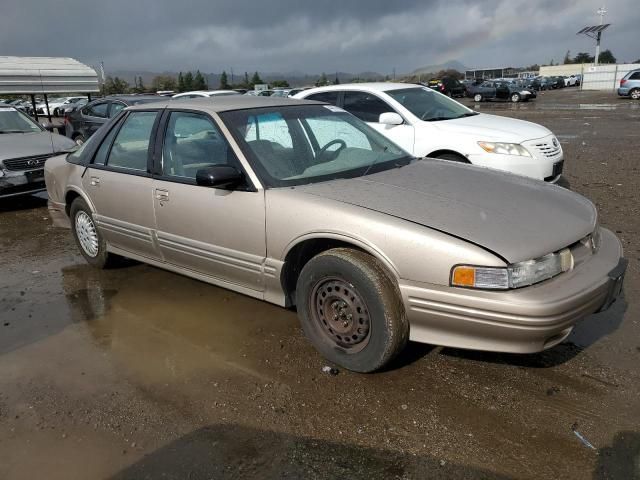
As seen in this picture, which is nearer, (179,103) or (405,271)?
(405,271)

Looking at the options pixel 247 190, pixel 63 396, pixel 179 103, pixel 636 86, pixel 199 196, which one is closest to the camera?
pixel 63 396

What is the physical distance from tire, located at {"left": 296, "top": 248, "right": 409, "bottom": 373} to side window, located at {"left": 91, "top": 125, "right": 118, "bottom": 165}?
2518mm

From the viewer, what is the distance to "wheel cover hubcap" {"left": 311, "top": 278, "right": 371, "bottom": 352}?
119 inches

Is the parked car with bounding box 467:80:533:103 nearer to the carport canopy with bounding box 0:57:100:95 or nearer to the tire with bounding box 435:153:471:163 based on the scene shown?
the carport canopy with bounding box 0:57:100:95

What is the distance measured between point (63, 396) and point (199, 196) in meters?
1.53

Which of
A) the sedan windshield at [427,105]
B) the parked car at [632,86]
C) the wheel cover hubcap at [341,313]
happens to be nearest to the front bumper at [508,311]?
the wheel cover hubcap at [341,313]

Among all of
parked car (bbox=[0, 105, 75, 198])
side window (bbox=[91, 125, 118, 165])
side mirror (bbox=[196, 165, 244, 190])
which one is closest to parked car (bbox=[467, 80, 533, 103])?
parked car (bbox=[0, 105, 75, 198])

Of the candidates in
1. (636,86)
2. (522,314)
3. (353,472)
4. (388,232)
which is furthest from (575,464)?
(636,86)

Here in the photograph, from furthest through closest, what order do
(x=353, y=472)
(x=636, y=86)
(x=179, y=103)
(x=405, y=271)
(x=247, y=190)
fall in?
(x=636, y=86)
(x=179, y=103)
(x=247, y=190)
(x=405, y=271)
(x=353, y=472)

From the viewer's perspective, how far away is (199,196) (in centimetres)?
371

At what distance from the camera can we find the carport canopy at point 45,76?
10.8 metres

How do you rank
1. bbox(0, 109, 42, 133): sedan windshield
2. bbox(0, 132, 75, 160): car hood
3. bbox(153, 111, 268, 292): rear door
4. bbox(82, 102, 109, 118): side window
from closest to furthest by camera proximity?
bbox(153, 111, 268, 292): rear door, bbox(0, 132, 75, 160): car hood, bbox(0, 109, 42, 133): sedan windshield, bbox(82, 102, 109, 118): side window

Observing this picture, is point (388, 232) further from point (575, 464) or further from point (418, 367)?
point (575, 464)

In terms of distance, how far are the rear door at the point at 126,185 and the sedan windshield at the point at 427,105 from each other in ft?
12.7
